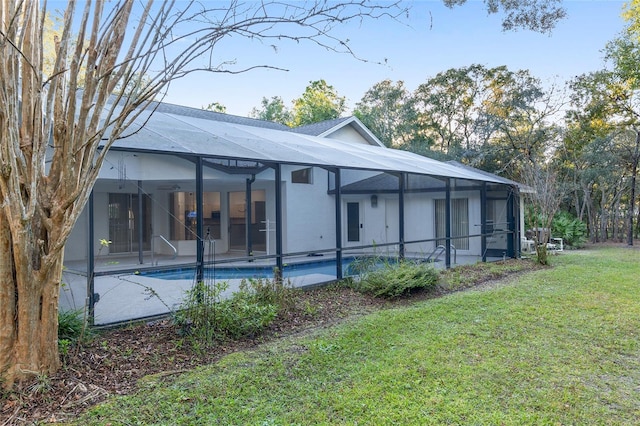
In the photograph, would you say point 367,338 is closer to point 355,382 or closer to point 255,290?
point 355,382

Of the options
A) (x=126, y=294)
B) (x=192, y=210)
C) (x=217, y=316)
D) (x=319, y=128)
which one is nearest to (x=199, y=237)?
(x=217, y=316)

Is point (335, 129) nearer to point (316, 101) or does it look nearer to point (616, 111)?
point (616, 111)

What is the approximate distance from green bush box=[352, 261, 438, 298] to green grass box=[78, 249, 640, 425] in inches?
38.8

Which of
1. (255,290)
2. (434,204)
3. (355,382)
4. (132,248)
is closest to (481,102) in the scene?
(434,204)

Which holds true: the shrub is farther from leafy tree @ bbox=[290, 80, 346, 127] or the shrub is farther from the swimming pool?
→ leafy tree @ bbox=[290, 80, 346, 127]

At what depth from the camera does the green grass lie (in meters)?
3.00

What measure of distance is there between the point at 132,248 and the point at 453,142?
63.4 feet

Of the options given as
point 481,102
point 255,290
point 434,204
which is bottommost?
point 255,290

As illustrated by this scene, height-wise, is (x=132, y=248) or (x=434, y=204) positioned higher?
(x=434, y=204)

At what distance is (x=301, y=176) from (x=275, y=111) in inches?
799

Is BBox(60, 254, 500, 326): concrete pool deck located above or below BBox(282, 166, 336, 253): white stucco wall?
below

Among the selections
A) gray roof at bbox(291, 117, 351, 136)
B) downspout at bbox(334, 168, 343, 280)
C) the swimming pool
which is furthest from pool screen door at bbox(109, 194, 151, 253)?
downspout at bbox(334, 168, 343, 280)

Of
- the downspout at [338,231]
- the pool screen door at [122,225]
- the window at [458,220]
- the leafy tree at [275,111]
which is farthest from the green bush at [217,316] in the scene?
the leafy tree at [275,111]

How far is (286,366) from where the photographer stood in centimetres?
391
